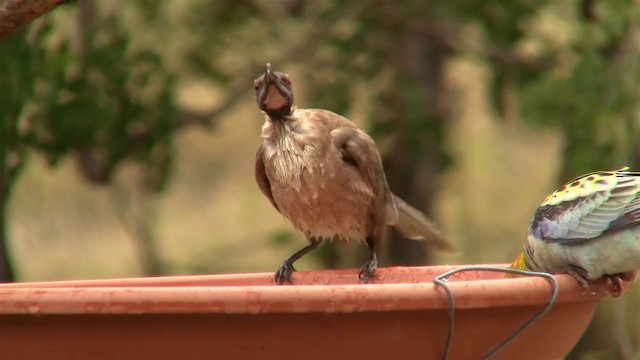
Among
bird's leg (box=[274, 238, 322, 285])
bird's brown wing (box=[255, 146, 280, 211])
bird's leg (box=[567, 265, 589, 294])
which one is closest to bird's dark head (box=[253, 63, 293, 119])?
bird's brown wing (box=[255, 146, 280, 211])

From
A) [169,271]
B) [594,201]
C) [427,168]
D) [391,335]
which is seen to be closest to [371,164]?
[594,201]

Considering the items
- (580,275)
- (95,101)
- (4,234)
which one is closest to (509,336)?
(580,275)

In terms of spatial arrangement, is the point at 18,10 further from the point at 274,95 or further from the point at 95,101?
the point at 95,101

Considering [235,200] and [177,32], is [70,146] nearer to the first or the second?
[177,32]

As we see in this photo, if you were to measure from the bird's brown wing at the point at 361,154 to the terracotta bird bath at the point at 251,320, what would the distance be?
4.62ft

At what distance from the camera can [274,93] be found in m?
3.16

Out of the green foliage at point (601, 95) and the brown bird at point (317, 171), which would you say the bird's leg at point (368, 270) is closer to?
the brown bird at point (317, 171)

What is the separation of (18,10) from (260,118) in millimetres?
4872

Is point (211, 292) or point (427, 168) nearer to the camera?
point (211, 292)

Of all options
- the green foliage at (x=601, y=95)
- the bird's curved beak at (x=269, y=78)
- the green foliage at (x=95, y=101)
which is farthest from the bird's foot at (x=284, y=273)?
the green foliage at (x=601, y=95)

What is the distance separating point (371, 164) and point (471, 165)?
4165mm

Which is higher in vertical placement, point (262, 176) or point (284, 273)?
point (262, 176)

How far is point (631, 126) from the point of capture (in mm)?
4727

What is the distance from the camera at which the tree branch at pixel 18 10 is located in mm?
2252
